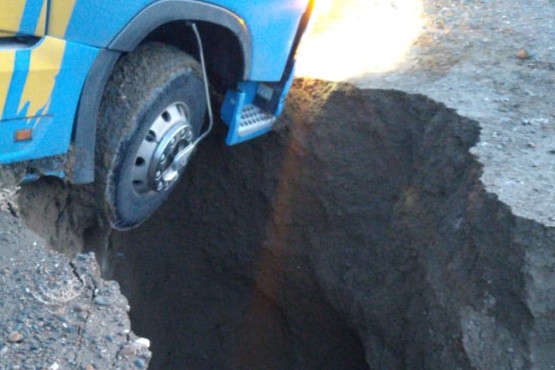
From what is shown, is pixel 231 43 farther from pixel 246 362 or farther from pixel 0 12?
pixel 246 362

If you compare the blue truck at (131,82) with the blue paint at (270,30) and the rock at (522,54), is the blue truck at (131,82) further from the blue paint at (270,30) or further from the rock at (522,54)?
the rock at (522,54)

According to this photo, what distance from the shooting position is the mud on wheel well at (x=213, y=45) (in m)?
3.79

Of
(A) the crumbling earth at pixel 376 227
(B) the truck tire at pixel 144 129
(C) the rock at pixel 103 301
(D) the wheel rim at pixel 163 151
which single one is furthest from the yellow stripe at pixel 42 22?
(A) the crumbling earth at pixel 376 227

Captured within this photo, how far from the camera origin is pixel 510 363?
399 centimetres

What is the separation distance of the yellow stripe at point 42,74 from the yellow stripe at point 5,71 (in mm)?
74

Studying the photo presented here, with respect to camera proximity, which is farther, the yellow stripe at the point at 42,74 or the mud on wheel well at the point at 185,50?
the mud on wheel well at the point at 185,50

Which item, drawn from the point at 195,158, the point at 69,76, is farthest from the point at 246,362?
the point at 69,76

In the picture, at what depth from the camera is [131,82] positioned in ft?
11.5

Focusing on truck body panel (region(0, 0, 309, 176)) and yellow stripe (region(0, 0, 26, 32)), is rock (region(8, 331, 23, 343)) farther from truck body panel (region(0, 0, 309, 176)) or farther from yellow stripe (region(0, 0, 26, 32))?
yellow stripe (region(0, 0, 26, 32))

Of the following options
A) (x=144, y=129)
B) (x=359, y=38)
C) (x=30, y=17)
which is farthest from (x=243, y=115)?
(x=30, y=17)

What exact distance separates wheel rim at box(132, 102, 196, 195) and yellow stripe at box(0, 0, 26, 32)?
957mm

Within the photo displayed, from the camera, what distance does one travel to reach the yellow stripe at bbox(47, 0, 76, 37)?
281cm

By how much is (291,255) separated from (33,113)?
315 centimetres

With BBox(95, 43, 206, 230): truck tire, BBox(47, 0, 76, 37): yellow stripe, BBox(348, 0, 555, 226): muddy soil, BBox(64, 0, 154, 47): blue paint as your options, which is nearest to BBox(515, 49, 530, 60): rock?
BBox(348, 0, 555, 226): muddy soil
